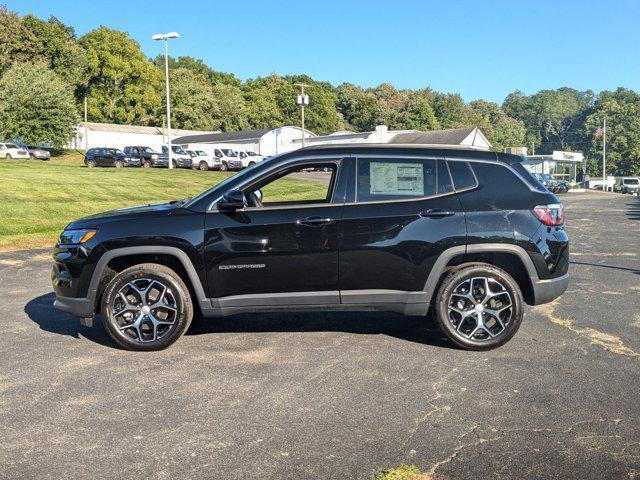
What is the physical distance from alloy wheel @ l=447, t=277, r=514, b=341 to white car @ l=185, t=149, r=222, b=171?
134 feet

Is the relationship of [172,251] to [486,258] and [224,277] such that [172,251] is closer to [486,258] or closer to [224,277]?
[224,277]

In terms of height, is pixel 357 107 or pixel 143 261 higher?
pixel 357 107

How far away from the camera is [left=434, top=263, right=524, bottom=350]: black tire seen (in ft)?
17.5

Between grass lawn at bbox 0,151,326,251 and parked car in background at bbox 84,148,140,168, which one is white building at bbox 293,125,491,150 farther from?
grass lawn at bbox 0,151,326,251

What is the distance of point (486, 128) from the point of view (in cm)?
13112

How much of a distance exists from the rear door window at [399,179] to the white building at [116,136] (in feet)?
224

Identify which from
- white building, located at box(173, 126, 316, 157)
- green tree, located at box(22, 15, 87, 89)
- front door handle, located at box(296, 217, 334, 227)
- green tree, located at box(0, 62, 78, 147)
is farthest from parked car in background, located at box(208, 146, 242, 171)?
green tree, located at box(22, 15, 87, 89)

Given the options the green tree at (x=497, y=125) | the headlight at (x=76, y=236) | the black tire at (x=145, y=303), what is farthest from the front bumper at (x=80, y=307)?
the green tree at (x=497, y=125)

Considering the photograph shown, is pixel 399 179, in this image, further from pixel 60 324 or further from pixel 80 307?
pixel 60 324

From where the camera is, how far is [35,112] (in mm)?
52781

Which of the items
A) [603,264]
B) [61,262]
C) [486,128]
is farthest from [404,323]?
[486,128]

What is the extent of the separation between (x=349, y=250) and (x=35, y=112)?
5488 cm

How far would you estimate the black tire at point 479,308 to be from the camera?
210 inches

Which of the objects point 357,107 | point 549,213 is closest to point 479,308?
point 549,213
